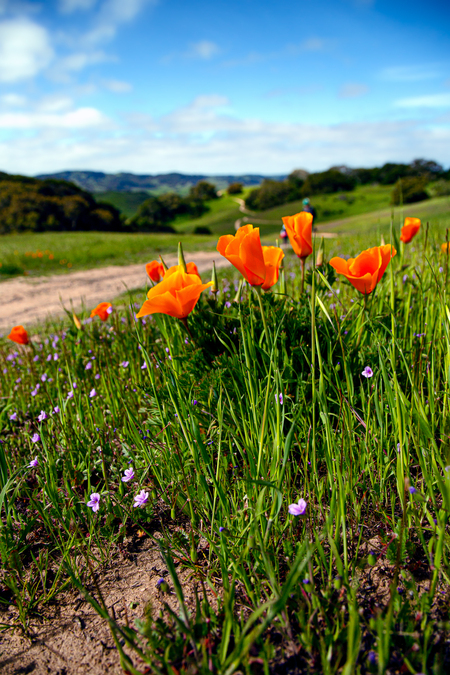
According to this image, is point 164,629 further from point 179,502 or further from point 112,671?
point 179,502

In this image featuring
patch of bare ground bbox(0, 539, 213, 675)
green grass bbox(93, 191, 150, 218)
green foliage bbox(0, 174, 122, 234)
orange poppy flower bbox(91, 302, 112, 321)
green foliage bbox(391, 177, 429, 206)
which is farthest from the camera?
green grass bbox(93, 191, 150, 218)

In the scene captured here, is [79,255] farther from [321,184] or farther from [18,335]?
[321,184]

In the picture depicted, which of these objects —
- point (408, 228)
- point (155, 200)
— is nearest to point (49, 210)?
point (155, 200)

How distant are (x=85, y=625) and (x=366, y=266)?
177 cm

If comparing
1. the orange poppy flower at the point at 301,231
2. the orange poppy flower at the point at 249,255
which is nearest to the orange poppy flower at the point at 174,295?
the orange poppy flower at the point at 249,255

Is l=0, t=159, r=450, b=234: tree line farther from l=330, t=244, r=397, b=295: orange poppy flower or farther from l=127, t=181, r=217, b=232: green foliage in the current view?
l=330, t=244, r=397, b=295: orange poppy flower

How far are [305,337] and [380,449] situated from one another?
0.68 m

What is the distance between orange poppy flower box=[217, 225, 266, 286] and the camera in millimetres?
1499

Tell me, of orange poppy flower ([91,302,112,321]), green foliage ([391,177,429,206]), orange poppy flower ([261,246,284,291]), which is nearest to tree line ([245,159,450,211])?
green foliage ([391,177,429,206])

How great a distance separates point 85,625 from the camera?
1.34 m

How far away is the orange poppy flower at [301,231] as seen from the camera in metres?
1.88

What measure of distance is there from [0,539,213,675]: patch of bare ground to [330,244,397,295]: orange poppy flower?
1367 mm

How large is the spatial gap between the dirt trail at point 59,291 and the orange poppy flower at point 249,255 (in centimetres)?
521

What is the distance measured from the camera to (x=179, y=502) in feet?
5.30
